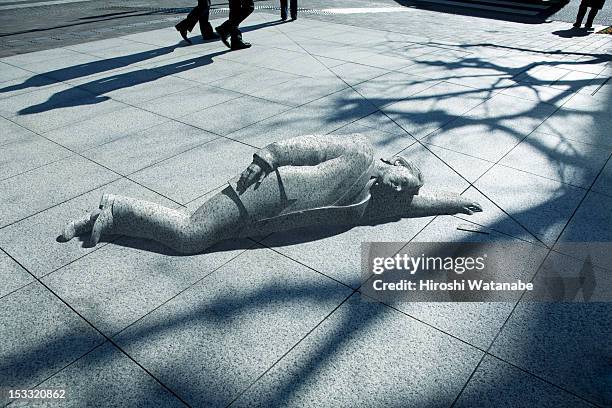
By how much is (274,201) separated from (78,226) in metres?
1.74

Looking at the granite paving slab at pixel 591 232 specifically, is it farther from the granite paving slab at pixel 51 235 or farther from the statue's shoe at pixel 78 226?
the statue's shoe at pixel 78 226

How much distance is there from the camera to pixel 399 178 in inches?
141

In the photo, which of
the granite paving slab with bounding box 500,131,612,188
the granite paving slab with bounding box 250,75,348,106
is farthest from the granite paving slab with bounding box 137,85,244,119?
the granite paving slab with bounding box 500,131,612,188

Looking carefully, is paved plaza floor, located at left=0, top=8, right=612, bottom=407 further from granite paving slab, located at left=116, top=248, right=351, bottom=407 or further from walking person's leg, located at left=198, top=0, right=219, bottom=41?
walking person's leg, located at left=198, top=0, right=219, bottom=41

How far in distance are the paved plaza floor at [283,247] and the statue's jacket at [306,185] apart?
0.87 feet

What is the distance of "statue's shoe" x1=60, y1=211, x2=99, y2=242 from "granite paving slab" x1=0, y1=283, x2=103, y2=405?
22.8 inches

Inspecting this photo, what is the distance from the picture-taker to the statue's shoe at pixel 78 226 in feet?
11.4

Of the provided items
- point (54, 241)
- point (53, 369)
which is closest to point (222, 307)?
point (53, 369)

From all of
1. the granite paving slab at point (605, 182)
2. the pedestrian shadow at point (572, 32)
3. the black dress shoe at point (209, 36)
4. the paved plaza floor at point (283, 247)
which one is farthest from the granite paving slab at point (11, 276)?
the pedestrian shadow at point (572, 32)

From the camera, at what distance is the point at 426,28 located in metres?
12.8

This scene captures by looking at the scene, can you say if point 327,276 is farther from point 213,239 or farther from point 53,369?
point 53,369

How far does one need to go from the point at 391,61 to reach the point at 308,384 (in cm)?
805

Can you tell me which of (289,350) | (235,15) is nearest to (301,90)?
(235,15)

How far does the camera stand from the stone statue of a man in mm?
3229
